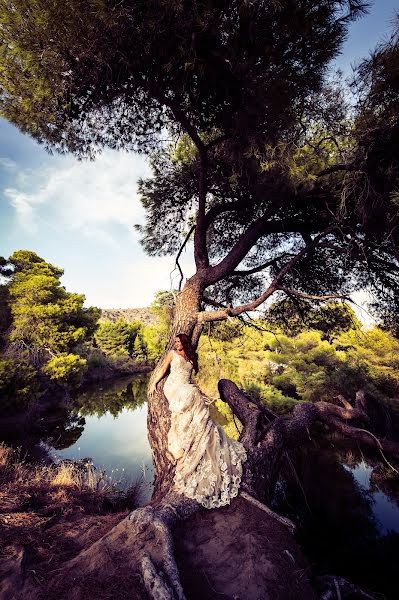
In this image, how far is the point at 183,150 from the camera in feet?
18.4

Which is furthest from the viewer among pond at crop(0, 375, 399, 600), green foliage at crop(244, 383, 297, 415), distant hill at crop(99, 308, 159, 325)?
distant hill at crop(99, 308, 159, 325)

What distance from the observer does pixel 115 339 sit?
3762 centimetres

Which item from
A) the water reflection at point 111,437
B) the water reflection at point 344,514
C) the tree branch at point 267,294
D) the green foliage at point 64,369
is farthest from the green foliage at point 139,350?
the tree branch at point 267,294

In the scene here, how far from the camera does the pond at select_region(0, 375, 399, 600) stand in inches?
175

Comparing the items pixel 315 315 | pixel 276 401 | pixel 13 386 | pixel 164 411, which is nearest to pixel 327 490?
pixel 276 401

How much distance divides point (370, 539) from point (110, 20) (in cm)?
820

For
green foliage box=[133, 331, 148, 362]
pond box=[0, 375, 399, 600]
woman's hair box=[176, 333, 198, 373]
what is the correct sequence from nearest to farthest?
woman's hair box=[176, 333, 198, 373]
pond box=[0, 375, 399, 600]
green foliage box=[133, 331, 148, 362]

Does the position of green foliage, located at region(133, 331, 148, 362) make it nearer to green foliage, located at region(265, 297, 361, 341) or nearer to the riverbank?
the riverbank

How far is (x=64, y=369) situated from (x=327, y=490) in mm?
12254

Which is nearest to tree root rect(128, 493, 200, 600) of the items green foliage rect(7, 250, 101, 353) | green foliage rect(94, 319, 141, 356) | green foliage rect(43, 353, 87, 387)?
green foliage rect(43, 353, 87, 387)

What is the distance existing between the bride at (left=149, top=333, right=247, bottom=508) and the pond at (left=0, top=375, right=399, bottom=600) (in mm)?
915

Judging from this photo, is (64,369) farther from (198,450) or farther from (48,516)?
(198,450)

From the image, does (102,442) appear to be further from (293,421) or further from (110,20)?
(110,20)

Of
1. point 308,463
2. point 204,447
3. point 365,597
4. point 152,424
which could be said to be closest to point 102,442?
point 308,463
